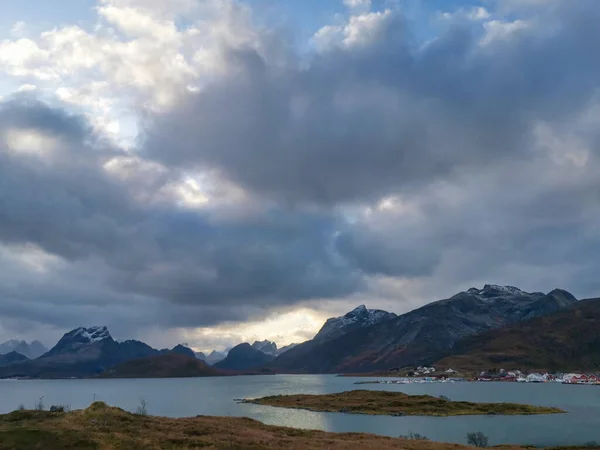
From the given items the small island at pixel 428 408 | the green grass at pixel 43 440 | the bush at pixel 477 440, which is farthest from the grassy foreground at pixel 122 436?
the small island at pixel 428 408

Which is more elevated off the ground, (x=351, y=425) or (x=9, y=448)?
(x=9, y=448)

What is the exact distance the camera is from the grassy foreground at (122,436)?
6116cm

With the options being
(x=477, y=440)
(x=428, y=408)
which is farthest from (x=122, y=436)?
(x=428, y=408)

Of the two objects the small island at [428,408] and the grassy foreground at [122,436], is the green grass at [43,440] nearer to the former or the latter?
the grassy foreground at [122,436]

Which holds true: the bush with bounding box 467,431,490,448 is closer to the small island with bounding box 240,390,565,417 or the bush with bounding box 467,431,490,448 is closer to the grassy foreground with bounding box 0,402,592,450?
the grassy foreground with bounding box 0,402,592,450

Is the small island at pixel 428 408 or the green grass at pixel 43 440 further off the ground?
the green grass at pixel 43 440

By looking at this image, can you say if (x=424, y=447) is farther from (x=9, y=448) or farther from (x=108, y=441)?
(x=9, y=448)

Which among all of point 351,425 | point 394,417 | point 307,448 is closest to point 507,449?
point 307,448

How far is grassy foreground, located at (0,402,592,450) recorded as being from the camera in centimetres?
6116

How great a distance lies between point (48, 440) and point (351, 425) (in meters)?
93.1

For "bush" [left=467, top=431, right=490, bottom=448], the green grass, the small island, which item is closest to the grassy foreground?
the green grass

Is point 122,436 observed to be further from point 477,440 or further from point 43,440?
point 477,440

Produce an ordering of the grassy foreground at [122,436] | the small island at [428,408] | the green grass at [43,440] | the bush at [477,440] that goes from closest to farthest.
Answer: the green grass at [43,440] → the grassy foreground at [122,436] → the bush at [477,440] → the small island at [428,408]

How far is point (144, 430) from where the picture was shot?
73500 millimetres
